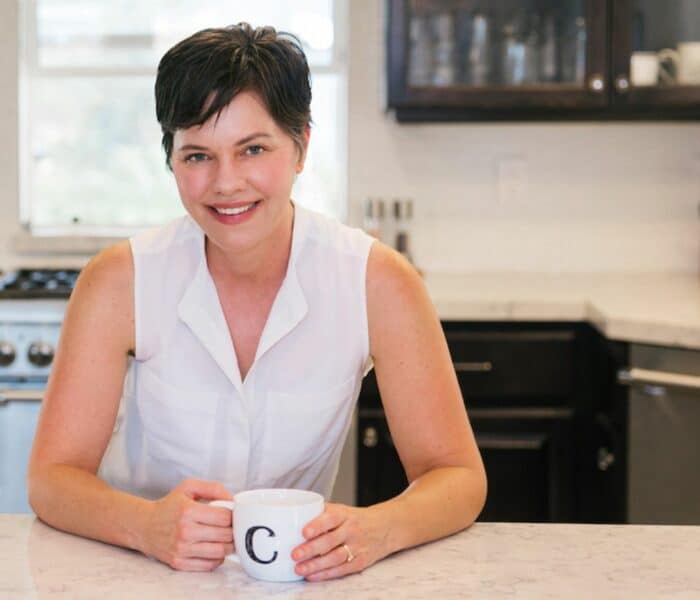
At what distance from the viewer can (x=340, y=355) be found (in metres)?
1.67

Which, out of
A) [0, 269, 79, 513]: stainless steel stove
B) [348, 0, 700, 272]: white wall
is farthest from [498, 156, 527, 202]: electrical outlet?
[0, 269, 79, 513]: stainless steel stove

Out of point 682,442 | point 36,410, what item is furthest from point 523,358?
point 36,410

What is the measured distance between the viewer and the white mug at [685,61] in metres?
3.34

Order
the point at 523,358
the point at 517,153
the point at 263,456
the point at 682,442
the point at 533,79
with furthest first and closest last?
the point at 517,153 → the point at 533,79 → the point at 523,358 → the point at 682,442 → the point at 263,456

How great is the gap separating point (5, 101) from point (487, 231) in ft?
5.16

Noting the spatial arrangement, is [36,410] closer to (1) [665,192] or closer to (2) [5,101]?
(2) [5,101]

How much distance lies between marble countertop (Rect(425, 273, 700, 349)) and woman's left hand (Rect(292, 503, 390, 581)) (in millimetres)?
1527

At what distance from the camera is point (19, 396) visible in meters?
3.09

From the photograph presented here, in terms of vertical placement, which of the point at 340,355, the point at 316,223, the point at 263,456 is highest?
the point at 316,223

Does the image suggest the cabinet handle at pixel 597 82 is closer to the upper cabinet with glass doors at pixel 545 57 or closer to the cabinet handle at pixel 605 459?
the upper cabinet with glass doors at pixel 545 57

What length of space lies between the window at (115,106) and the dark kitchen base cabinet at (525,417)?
2.93 feet

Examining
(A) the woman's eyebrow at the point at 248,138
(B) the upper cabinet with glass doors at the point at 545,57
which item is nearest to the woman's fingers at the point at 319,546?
(A) the woman's eyebrow at the point at 248,138

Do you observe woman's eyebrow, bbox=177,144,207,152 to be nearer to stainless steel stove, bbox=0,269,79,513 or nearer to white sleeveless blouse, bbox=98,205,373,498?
white sleeveless blouse, bbox=98,205,373,498

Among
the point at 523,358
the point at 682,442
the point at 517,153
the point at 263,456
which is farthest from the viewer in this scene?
the point at 517,153
